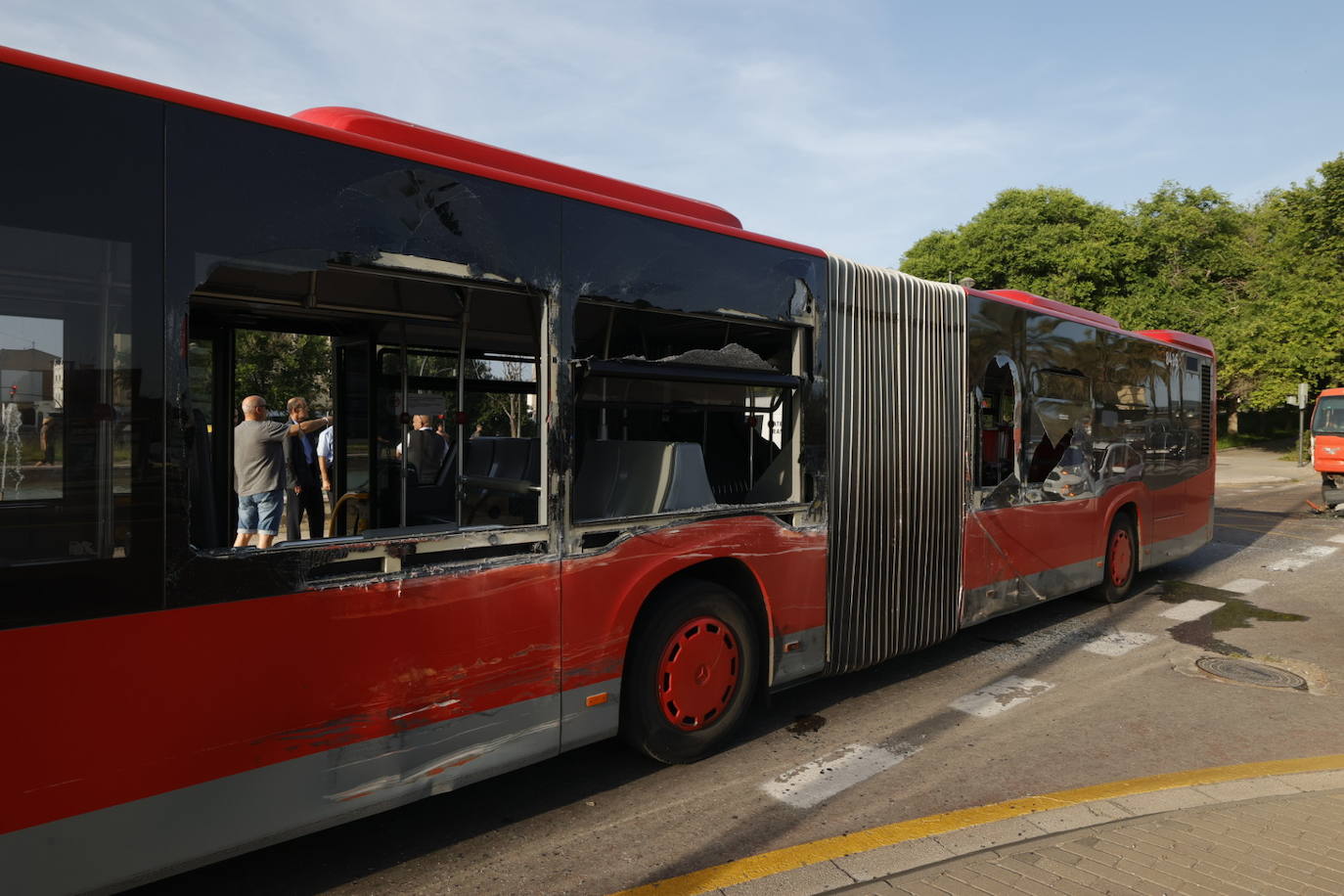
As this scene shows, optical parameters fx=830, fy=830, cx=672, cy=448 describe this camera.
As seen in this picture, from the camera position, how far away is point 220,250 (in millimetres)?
2613

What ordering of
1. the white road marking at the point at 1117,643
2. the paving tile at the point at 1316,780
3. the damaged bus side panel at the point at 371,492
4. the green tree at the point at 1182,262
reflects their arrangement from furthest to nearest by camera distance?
the green tree at the point at 1182,262 → the white road marking at the point at 1117,643 → the paving tile at the point at 1316,780 → the damaged bus side panel at the point at 371,492

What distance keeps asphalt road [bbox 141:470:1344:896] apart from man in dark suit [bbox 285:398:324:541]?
201cm

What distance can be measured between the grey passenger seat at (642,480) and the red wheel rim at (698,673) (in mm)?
630

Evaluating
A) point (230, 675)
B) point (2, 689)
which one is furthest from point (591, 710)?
point (2, 689)

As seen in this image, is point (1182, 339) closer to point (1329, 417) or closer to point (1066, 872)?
point (1066, 872)

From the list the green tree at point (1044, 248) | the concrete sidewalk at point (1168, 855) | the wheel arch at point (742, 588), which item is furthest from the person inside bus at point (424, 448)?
the green tree at point (1044, 248)

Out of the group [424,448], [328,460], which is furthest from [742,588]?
[328,460]

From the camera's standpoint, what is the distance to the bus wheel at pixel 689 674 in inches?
158

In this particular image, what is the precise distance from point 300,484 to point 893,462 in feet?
12.6

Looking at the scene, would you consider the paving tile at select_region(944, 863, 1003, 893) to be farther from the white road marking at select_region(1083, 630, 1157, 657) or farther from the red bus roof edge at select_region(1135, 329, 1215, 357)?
the red bus roof edge at select_region(1135, 329, 1215, 357)

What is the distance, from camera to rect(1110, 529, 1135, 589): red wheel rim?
816 centimetres

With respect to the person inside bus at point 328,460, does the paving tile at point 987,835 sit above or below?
below

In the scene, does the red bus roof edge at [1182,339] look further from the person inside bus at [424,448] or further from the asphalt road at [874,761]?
the person inside bus at [424,448]

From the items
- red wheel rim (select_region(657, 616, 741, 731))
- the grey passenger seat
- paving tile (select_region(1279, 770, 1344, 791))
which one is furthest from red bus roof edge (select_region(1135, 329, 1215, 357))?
red wheel rim (select_region(657, 616, 741, 731))
